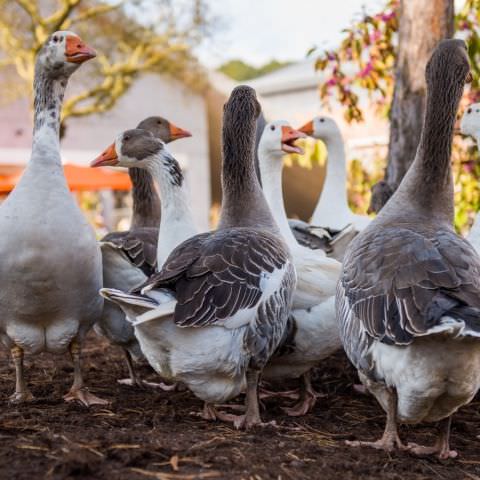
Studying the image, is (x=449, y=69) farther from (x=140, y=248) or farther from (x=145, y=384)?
(x=145, y=384)

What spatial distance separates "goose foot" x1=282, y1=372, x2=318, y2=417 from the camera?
15.8 feet

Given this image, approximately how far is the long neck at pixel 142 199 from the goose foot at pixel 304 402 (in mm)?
2167

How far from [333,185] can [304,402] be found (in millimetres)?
2821

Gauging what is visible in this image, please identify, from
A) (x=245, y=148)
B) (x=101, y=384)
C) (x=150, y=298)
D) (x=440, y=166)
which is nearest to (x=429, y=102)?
(x=440, y=166)

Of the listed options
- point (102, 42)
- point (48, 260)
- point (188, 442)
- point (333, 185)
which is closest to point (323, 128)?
point (333, 185)

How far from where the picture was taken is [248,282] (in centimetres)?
409

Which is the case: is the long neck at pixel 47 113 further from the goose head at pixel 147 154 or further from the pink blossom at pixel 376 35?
the pink blossom at pixel 376 35

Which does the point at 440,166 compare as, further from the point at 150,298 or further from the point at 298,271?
the point at 150,298

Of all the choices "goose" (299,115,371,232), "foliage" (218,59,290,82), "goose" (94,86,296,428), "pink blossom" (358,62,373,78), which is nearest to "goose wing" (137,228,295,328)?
"goose" (94,86,296,428)

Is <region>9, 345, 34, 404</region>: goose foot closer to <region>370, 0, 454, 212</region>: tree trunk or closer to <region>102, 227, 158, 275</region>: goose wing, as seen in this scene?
<region>102, 227, 158, 275</region>: goose wing

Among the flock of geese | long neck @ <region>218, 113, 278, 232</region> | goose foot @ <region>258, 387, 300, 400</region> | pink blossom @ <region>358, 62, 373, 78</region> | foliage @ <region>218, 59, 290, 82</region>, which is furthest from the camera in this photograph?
foliage @ <region>218, 59, 290, 82</region>

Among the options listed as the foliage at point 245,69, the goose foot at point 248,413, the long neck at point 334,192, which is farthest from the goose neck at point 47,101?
the foliage at point 245,69

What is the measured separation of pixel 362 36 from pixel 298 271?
357 cm

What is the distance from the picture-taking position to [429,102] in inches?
181
